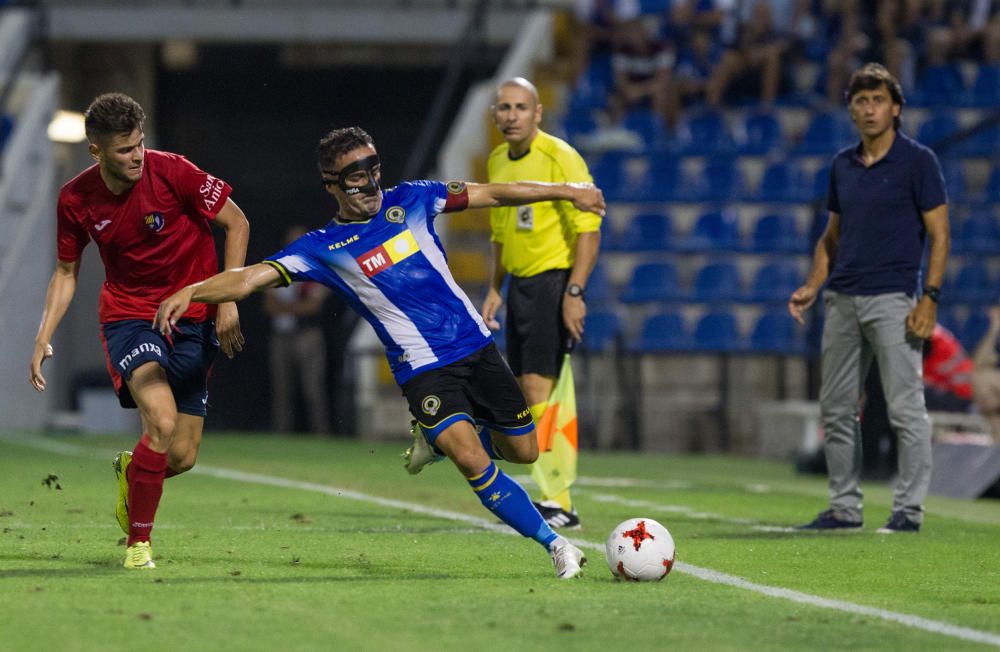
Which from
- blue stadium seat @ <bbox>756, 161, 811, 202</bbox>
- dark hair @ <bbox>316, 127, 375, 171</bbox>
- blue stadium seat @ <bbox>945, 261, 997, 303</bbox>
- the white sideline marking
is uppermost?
blue stadium seat @ <bbox>756, 161, 811, 202</bbox>

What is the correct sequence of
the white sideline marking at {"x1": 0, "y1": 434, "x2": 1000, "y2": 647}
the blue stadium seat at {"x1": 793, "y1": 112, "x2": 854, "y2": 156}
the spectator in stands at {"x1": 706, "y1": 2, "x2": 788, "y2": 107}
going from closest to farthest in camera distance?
1. the white sideline marking at {"x1": 0, "y1": 434, "x2": 1000, "y2": 647}
2. the blue stadium seat at {"x1": 793, "y1": 112, "x2": 854, "y2": 156}
3. the spectator in stands at {"x1": 706, "y1": 2, "x2": 788, "y2": 107}

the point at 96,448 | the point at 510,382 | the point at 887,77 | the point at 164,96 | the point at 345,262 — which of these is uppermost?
the point at 164,96

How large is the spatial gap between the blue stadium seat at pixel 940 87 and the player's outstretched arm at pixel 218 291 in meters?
14.0

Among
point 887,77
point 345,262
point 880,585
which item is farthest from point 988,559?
point 345,262

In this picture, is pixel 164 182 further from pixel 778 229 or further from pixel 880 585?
pixel 778 229

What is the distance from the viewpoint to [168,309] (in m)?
6.69

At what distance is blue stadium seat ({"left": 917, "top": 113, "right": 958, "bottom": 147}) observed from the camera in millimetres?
18891

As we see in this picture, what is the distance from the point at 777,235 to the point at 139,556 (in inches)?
482

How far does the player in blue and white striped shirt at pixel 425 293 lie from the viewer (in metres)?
6.98

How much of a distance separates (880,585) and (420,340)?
78.5 inches

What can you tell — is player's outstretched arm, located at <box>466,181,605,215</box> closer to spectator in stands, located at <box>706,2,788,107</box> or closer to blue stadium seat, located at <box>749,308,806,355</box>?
blue stadium seat, located at <box>749,308,806,355</box>

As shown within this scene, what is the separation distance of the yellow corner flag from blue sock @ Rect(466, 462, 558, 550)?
2052 millimetres

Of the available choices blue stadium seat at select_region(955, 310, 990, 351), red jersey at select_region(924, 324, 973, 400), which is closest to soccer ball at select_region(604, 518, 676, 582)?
red jersey at select_region(924, 324, 973, 400)

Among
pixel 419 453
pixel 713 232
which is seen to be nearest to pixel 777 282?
pixel 713 232
